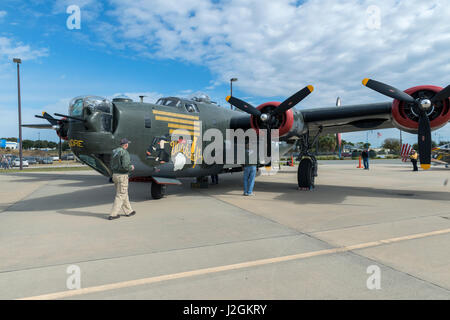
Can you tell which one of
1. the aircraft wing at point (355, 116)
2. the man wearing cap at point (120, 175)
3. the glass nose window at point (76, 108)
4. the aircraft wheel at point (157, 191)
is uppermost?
the aircraft wing at point (355, 116)

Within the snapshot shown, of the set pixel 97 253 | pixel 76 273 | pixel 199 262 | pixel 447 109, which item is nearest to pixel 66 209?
pixel 97 253

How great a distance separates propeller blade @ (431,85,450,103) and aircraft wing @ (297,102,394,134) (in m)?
1.49

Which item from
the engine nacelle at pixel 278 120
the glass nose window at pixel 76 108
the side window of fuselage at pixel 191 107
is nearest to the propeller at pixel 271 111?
the engine nacelle at pixel 278 120

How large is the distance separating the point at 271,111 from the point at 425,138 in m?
5.02

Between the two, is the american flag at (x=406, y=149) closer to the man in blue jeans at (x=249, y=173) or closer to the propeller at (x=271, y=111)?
the propeller at (x=271, y=111)

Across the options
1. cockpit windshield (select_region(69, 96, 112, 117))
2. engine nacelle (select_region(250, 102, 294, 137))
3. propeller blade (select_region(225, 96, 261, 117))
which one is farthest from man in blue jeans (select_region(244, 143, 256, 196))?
cockpit windshield (select_region(69, 96, 112, 117))

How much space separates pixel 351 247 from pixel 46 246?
5.12 metres

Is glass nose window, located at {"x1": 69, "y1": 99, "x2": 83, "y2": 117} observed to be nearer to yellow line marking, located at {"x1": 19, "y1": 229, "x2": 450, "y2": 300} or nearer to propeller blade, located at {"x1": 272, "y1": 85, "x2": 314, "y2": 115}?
yellow line marking, located at {"x1": 19, "y1": 229, "x2": 450, "y2": 300}

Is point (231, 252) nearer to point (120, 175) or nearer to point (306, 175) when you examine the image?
point (120, 175)

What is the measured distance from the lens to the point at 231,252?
14.1ft

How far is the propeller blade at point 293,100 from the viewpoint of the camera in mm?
9758

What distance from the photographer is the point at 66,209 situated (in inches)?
309

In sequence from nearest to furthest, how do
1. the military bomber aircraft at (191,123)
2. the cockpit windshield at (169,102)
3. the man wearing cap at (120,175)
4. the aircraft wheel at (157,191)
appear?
the man wearing cap at (120,175) < the military bomber aircraft at (191,123) < the aircraft wheel at (157,191) < the cockpit windshield at (169,102)

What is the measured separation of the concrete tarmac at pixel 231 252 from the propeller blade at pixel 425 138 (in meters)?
1.48
